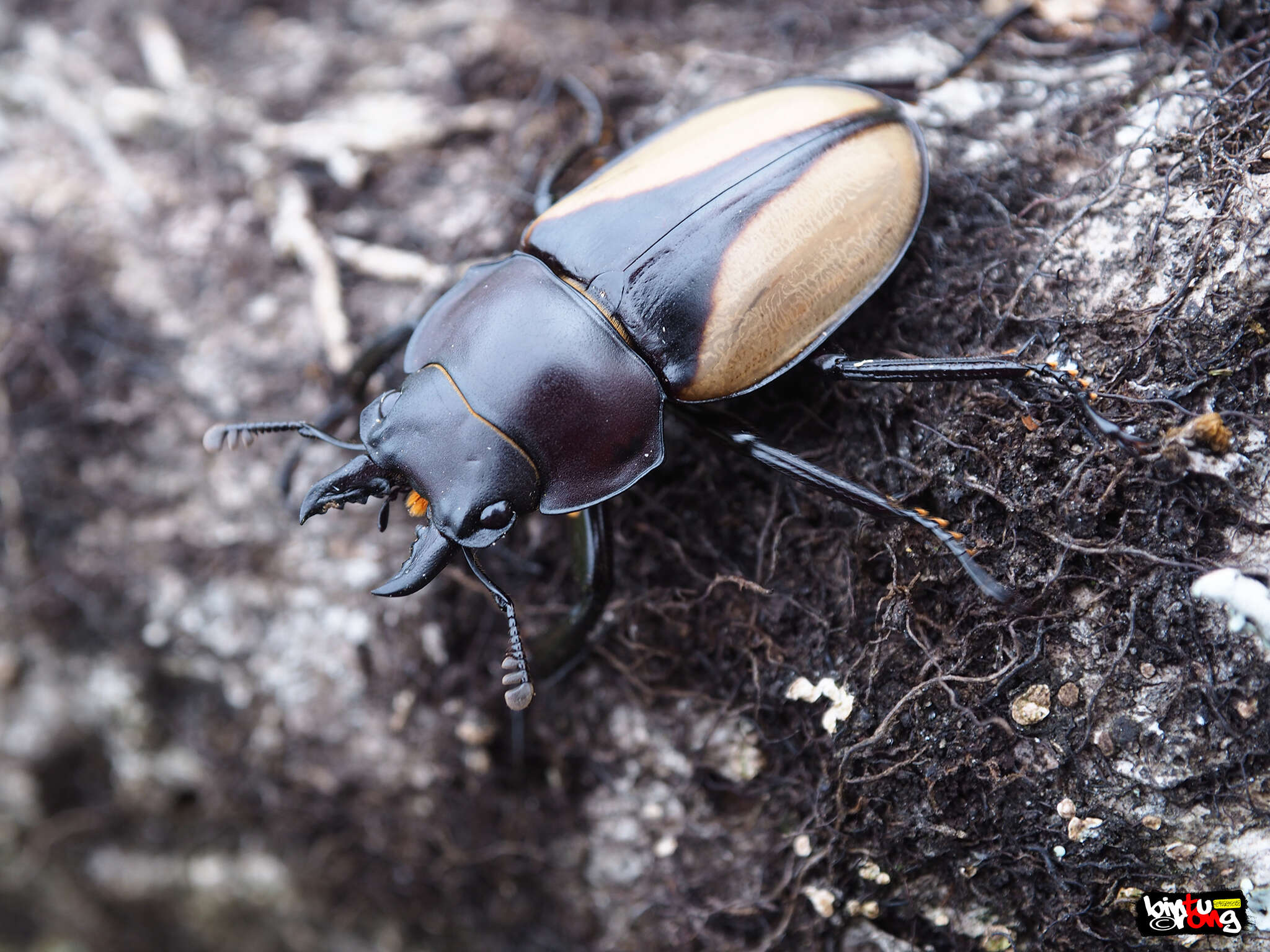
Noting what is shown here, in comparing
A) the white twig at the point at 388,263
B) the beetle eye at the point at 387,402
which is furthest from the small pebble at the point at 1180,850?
the white twig at the point at 388,263

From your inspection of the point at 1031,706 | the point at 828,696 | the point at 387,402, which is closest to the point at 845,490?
the point at 828,696

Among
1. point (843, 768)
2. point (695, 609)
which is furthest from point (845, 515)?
point (843, 768)

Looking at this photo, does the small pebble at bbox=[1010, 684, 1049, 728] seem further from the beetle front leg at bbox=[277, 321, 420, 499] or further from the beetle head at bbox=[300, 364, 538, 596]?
the beetle front leg at bbox=[277, 321, 420, 499]

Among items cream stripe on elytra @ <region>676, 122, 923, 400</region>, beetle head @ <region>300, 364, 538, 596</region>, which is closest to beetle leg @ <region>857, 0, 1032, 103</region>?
cream stripe on elytra @ <region>676, 122, 923, 400</region>

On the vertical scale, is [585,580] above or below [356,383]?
below

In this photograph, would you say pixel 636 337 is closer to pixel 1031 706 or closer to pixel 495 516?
pixel 495 516

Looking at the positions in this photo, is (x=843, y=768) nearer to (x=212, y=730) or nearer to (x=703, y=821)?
(x=703, y=821)
